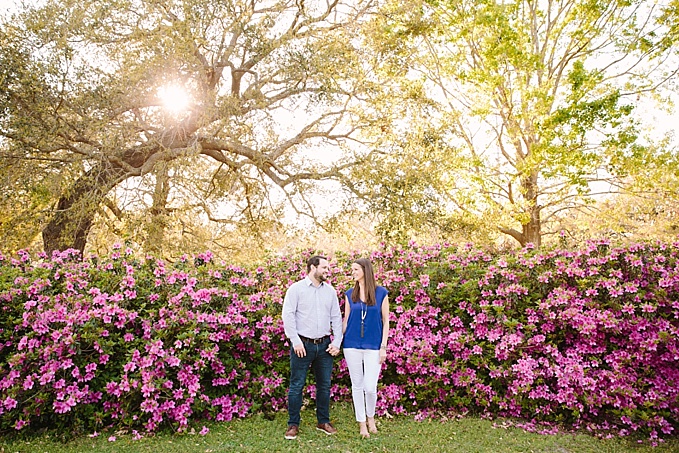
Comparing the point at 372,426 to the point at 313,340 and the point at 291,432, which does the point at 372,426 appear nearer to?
the point at 291,432

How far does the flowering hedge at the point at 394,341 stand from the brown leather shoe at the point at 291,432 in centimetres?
82

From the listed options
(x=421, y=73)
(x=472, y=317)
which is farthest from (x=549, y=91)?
(x=472, y=317)

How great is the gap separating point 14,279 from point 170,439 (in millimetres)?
2709

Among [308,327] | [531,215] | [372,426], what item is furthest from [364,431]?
[531,215]

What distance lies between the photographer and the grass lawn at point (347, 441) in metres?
4.75

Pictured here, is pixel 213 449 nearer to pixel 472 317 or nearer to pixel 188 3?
pixel 472 317

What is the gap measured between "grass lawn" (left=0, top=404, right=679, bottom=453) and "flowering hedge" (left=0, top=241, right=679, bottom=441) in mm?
Answer: 235

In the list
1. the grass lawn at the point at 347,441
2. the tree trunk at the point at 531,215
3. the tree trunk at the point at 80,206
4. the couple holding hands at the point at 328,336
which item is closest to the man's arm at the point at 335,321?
the couple holding hands at the point at 328,336

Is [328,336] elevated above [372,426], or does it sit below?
above

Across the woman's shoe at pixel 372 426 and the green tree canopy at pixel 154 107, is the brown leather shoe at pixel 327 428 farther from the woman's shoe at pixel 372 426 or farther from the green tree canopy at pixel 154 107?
the green tree canopy at pixel 154 107

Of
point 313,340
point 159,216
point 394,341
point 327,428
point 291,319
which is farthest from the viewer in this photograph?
point 159,216

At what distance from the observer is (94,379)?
5219 mm

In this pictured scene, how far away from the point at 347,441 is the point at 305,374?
712mm

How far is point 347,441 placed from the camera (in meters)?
4.90
